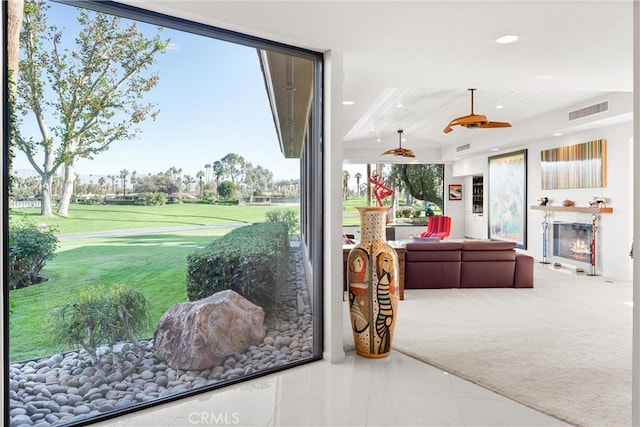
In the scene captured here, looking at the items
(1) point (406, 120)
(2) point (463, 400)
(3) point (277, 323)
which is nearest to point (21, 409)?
(3) point (277, 323)

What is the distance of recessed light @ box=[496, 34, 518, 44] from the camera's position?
3119 millimetres

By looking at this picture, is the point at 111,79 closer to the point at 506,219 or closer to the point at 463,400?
the point at 463,400

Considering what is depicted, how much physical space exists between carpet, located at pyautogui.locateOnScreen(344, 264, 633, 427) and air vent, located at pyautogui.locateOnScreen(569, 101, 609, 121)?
8.88ft

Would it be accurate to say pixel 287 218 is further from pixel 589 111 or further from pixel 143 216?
pixel 589 111

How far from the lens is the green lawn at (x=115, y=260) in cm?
241

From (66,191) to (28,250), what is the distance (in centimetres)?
40

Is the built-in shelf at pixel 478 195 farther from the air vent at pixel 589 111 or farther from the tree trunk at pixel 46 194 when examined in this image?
Answer: the tree trunk at pixel 46 194

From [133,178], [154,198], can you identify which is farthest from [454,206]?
[133,178]

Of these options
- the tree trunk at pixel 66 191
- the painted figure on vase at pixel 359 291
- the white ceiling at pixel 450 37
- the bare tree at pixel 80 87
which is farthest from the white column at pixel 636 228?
the tree trunk at pixel 66 191

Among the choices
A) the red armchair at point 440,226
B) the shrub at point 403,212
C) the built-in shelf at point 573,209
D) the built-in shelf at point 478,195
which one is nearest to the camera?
the built-in shelf at point 573,209

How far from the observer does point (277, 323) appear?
3.41 metres

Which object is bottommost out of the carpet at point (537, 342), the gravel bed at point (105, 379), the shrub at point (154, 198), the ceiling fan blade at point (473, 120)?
the carpet at point (537, 342)

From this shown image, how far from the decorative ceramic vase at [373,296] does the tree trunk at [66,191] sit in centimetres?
217

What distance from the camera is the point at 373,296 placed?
354cm
